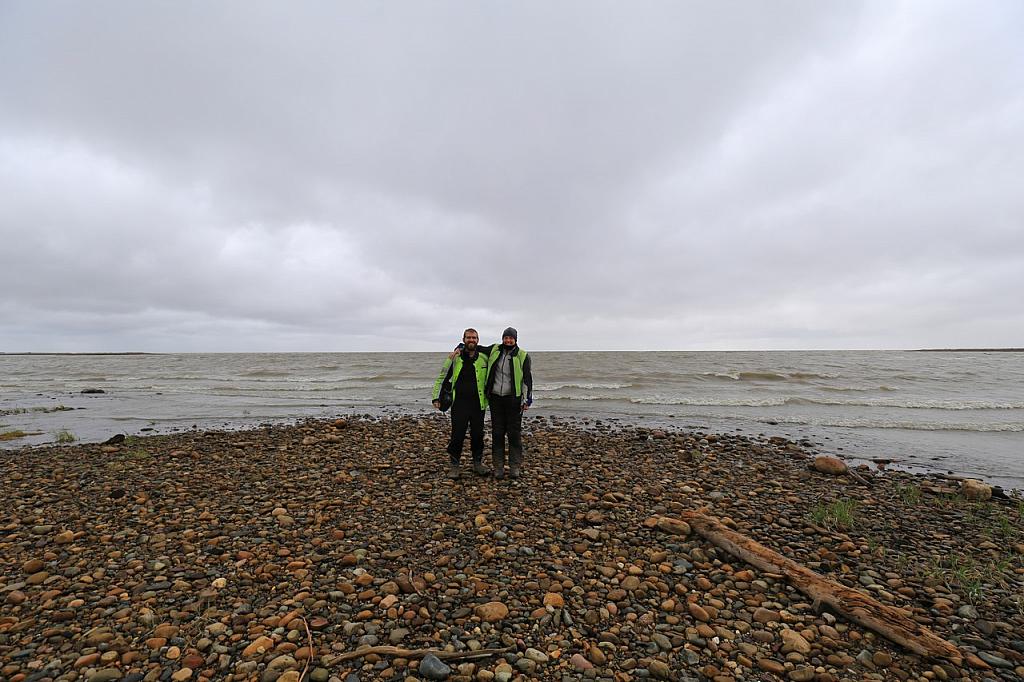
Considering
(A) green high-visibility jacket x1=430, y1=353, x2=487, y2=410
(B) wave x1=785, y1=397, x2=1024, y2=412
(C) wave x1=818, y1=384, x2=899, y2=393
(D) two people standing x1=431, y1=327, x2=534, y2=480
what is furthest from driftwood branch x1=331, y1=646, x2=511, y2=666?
(C) wave x1=818, y1=384, x2=899, y2=393

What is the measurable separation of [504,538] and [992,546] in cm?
659

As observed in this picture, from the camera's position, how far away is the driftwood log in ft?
12.6

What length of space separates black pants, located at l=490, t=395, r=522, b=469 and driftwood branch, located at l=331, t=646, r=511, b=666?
4694mm

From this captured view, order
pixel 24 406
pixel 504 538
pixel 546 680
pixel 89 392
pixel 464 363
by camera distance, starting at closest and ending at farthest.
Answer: pixel 546 680, pixel 504 538, pixel 464 363, pixel 24 406, pixel 89 392

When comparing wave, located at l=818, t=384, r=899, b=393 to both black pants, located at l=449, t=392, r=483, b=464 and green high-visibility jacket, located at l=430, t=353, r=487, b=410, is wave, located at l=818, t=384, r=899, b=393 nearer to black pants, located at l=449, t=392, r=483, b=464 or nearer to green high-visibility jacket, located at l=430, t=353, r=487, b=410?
black pants, located at l=449, t=392, r=483, b=464

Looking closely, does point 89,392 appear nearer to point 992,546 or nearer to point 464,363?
point 464,363

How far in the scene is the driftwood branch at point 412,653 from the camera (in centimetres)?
371

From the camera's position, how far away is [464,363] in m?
8.50

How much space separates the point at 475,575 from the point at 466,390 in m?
3.85

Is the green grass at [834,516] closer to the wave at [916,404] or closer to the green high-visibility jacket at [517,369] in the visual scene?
the green high-visibility jacket at [517,369]

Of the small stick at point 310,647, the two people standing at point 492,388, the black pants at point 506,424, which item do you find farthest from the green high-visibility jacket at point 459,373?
the small stick at point 310,647


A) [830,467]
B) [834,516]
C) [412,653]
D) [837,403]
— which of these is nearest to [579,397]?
[837,403]

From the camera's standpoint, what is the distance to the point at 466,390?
8.53 meters

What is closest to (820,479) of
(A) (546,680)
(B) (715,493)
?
(B) (715,493)
